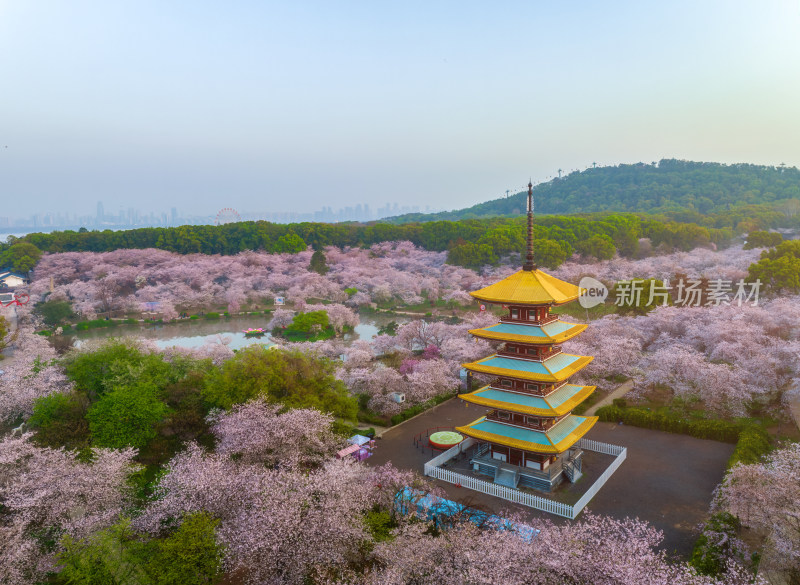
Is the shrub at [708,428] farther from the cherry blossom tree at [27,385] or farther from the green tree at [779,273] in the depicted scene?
the cherry blossom tree at [27,385]

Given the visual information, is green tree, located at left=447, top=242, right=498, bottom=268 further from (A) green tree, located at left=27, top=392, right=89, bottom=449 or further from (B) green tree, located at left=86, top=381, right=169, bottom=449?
(A) green tree, located at left=27, top=392, right=89, bottom=449

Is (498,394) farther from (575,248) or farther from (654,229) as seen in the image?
(654,229)

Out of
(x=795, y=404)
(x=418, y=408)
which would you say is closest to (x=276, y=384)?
(x=418, y=408)

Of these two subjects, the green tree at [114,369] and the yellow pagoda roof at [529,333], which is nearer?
the yellow pagoda roof at [529,333]

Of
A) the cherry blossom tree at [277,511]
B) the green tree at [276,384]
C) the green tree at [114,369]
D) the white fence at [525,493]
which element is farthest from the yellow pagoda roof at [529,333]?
the green tree at [114,369]

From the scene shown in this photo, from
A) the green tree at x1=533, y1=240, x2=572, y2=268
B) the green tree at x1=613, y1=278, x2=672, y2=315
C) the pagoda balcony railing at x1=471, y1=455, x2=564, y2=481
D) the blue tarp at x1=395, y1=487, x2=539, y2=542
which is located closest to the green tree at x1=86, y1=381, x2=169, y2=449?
the blue tarp at x1=395, y1=487, x2=539, y2=542

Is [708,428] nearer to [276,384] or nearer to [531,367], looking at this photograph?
[531,367]
